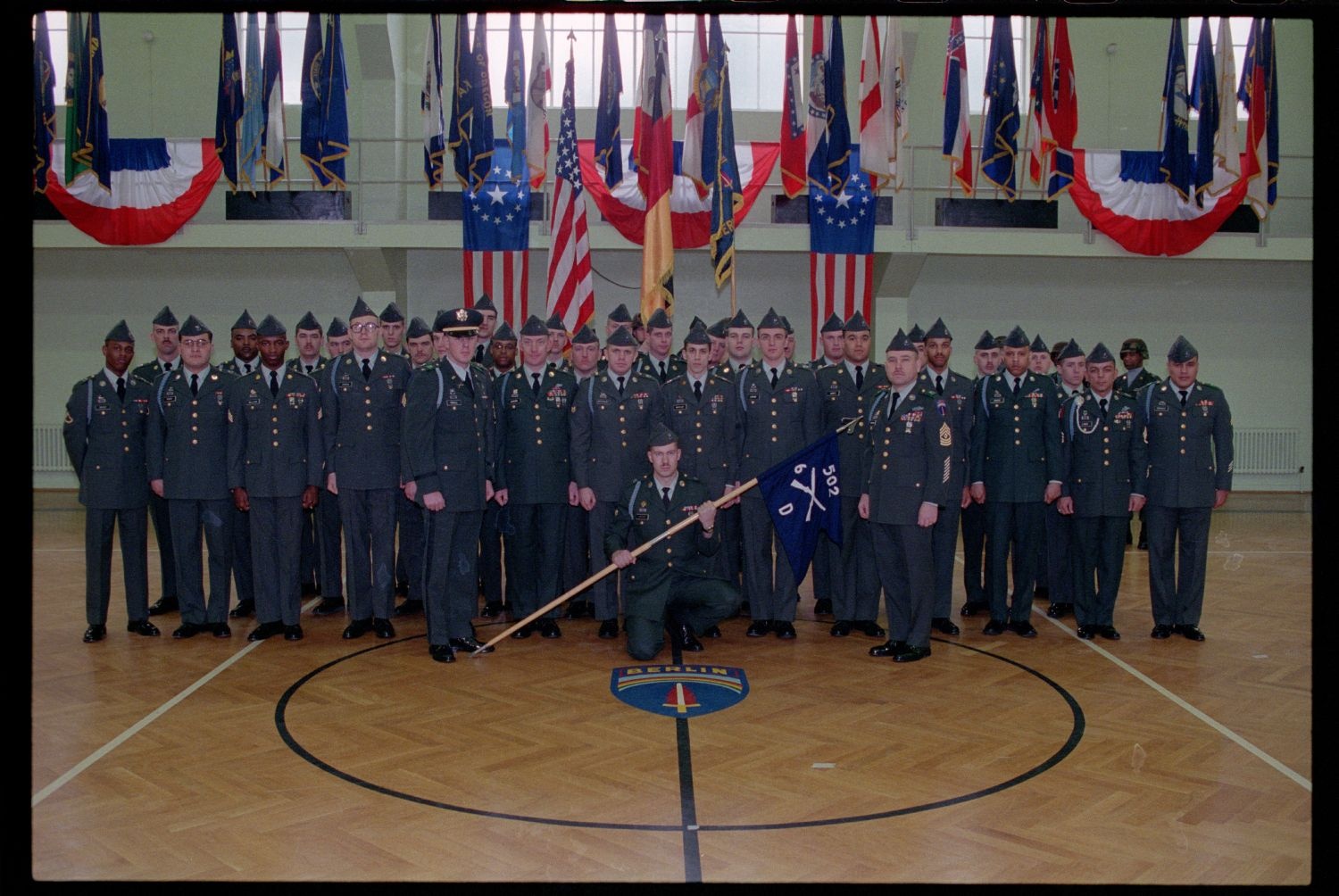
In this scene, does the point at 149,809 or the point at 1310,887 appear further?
the point at 149,809

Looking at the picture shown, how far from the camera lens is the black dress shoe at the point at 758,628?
5949mm

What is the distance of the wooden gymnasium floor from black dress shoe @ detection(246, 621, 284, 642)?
12cm

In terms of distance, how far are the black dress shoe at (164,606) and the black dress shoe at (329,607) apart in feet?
2.79

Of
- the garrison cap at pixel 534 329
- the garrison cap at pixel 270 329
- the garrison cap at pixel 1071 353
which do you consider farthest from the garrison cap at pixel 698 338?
the garrison cap at pixel 270 329

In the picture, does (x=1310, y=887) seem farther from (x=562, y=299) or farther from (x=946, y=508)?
(x=562, y=299)

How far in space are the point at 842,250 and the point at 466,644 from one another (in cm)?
737

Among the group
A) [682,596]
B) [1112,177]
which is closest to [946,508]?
[682,596]

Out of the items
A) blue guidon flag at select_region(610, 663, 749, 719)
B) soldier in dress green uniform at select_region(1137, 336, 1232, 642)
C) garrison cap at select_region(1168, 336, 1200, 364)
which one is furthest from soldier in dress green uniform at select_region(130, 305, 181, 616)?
garrison cap at select_region(1168, 336, 1200, 364)

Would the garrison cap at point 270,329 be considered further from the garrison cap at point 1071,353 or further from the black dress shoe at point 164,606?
the garrison cap at point 1071,353

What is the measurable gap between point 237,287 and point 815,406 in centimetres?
976

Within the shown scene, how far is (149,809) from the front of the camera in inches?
135

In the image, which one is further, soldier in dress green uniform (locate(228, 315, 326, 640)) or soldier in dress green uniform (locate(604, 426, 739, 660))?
soldier in dress green uniform (locate(228, 315, 326, 640))

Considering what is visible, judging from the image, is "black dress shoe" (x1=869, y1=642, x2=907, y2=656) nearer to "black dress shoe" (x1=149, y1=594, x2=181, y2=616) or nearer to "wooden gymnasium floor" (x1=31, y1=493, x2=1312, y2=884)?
"wooden gymnasium floor" (x1=31, y1=493, x2=1312, y2=884)

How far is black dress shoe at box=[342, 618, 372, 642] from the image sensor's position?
5786 mm
